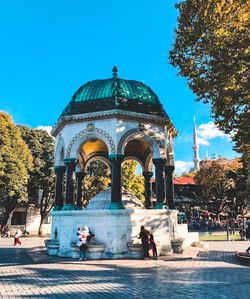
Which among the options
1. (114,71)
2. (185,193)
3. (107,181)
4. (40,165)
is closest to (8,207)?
(40,165)

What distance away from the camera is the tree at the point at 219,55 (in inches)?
449

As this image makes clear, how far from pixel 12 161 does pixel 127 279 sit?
2676 centimetres

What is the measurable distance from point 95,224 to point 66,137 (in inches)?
180

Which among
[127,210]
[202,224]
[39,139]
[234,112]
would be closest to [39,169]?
[39,139]

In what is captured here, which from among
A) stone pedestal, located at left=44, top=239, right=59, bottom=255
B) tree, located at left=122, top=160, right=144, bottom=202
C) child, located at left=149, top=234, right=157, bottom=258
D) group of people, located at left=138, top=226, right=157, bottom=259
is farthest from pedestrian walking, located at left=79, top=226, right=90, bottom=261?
tree, located at left=122, top=160, right=144, bottom=202

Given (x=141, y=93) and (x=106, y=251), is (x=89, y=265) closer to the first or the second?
(x=106, y=251)

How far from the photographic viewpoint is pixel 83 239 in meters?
12.9

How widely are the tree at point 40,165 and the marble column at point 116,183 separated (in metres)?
25.3

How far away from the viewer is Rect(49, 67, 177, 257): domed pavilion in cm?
1384

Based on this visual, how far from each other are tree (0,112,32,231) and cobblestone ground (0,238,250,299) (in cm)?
2145

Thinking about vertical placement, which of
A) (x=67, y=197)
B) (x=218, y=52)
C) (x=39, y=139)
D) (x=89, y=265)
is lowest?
(x=89, y=265)

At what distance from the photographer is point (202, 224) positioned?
40719 mm

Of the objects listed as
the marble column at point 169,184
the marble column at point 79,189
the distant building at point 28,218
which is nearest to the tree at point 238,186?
the distant building at point 28,218

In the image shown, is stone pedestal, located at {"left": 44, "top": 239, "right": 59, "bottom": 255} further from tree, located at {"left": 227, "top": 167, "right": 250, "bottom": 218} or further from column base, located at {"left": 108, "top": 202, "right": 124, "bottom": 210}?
tree, located at {"left": 227, "top": 167, "right": 250, "bottom": 218}
